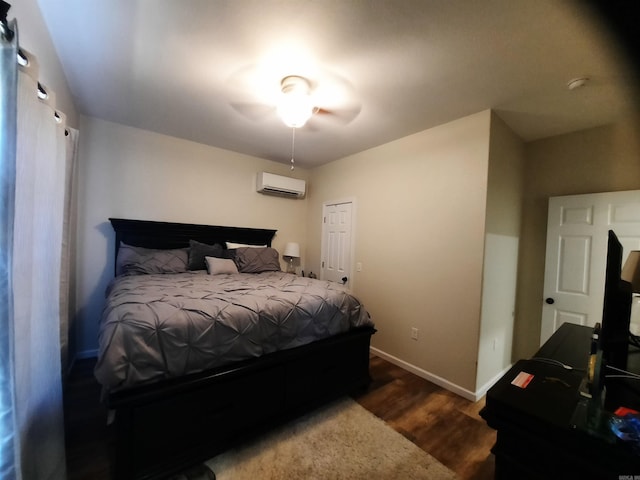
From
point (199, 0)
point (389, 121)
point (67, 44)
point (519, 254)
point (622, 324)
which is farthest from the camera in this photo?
point (519, 254)

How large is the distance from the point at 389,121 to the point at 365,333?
6.75 feet

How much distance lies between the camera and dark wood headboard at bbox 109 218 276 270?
285 centimetres

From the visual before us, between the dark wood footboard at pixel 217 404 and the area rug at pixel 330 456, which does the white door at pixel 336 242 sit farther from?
the area rug at pixel 330 456

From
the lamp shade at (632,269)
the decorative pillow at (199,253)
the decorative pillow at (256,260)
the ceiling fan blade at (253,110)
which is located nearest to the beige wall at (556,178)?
the lamp shade at (632,269)

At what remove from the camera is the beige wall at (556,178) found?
228 centimetres

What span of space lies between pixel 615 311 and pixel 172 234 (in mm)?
3694

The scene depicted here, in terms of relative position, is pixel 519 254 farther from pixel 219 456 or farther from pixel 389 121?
pixel 219 456

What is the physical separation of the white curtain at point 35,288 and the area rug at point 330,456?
2.70 feet

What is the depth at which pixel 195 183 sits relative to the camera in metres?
3.34

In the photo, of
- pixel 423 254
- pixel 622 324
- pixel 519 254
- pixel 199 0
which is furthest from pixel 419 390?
pixel 199 0

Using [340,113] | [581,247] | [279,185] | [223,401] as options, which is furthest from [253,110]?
[581,247]

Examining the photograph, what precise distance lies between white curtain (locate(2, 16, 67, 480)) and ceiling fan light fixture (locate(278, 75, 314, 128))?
4.35 ft

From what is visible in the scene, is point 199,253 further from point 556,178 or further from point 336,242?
point 556,178

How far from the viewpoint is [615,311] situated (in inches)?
37.0
